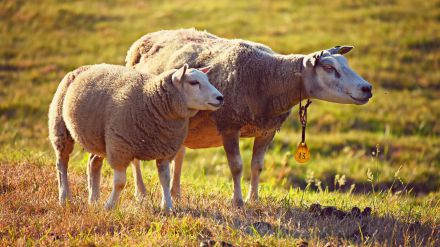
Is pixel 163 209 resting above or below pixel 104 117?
below

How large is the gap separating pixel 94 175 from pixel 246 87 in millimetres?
1912

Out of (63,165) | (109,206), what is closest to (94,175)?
(63,165)

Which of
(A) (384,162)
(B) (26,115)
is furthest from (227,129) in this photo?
(B) (26,115)

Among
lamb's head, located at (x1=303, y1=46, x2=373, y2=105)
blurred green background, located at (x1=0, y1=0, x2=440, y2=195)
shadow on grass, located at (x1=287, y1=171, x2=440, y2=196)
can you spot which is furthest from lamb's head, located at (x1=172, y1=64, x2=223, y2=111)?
shadow on grass, located at (x1=287, y1=171, x2=440, y2=196)

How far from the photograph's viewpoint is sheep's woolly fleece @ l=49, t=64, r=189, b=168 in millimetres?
7363

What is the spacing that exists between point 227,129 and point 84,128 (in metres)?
1.54

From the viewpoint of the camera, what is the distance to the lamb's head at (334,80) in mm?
7586

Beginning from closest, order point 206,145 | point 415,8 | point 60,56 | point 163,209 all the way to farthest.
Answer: point 163,209 < point 206,145 < point 60,56 < point 415,8

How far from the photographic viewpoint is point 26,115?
1590cm

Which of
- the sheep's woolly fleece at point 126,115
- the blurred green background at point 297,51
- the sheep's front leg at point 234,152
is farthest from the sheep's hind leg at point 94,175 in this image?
the sheep's front leg at point 234,152

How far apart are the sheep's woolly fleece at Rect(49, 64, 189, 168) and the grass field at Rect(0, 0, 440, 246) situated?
0.58 meters

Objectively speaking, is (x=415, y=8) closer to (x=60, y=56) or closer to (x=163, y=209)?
(x=60, y=56)

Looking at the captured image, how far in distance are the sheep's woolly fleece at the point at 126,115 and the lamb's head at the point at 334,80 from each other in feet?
4.71

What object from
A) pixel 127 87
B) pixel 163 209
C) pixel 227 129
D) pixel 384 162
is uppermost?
pixel 127 87
